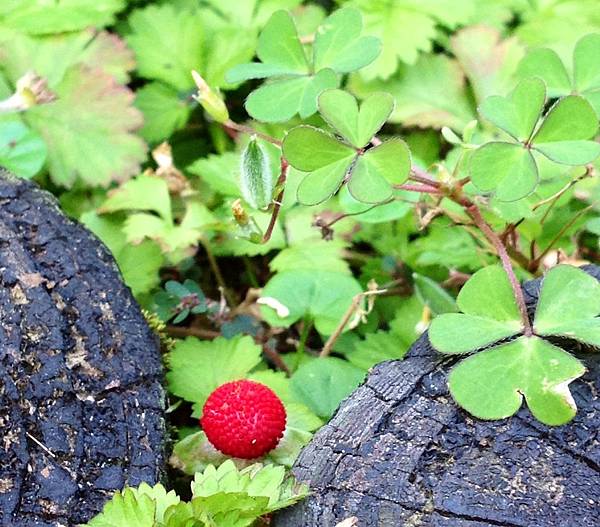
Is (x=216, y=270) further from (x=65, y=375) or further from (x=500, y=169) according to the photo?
(x=500, y=169)

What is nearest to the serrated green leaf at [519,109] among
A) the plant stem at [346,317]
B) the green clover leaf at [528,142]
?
the green clover leaf at [528,142]

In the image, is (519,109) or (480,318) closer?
(480,318)

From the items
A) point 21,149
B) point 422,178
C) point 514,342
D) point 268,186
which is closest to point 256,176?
point 268,186

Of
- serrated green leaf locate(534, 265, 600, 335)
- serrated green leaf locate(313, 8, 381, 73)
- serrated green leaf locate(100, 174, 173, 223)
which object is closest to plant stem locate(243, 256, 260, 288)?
serrated green leaf locate(100, 174, 173, 223)

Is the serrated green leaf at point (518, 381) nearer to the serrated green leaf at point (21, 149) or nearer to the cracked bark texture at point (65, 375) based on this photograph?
the cracked bark texture at point (65, 375)

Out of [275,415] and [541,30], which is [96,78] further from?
[541,30]

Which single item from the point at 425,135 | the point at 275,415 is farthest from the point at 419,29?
the point at 275,415
